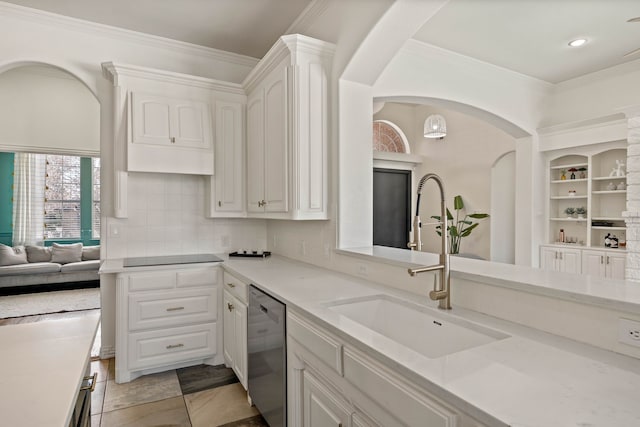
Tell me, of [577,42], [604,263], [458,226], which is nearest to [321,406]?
[577,42]

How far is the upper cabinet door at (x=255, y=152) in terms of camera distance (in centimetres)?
308

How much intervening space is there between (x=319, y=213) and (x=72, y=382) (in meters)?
1.94

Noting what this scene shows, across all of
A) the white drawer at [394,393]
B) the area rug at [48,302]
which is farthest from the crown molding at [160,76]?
the area rug at [48,302]

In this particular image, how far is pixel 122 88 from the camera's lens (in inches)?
118

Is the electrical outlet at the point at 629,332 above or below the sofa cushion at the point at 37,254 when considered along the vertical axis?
above

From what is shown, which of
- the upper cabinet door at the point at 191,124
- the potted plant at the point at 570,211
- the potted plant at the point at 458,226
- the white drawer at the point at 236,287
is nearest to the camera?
the white drawer at the point at 236,287

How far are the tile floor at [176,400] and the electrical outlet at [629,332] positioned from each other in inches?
77.0

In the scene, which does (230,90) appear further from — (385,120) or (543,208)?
(543,208)

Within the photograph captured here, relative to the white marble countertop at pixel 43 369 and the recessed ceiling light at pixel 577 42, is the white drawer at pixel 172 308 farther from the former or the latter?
the recessed ceiling light at pixel 577 42

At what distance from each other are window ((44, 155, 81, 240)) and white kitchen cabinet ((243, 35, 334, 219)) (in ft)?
21.0

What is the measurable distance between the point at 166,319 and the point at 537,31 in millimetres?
4067

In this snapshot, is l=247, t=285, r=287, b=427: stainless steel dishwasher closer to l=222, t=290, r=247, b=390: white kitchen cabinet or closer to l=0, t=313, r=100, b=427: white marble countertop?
l=222, t=290, r=247, b=390: white kitchen cabinet

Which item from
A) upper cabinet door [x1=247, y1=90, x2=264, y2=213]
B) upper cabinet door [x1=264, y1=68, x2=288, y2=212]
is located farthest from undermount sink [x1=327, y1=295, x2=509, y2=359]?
upper cabinet door [x1=247, y1=90, x2=264, y2=213]

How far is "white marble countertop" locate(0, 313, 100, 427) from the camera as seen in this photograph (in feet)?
2.28
